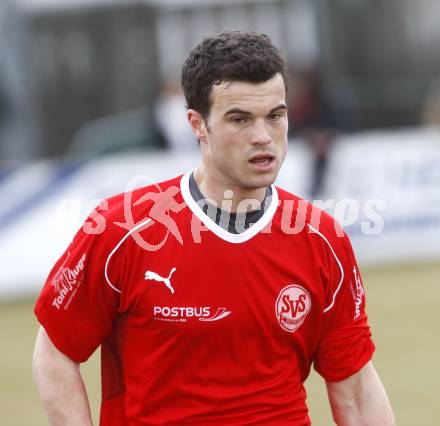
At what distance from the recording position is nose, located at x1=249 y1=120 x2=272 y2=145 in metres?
3.64

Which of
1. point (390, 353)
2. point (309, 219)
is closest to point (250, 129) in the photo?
point (309, 219)

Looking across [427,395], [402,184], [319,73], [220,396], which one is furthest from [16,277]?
[220,396]

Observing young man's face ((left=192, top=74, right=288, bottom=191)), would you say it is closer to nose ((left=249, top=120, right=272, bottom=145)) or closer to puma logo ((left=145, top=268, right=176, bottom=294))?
nose ((left=249, top=120, right=272, bottom=145))

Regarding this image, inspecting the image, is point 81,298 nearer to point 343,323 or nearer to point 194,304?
point 194,304

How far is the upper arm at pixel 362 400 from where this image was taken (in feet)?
13.1

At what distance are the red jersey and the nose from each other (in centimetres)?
34

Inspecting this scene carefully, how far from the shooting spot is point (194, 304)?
3.76 m

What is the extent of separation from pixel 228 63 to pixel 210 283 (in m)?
0.75

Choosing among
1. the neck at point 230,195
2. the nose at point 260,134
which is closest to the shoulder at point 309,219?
the neck at point 230,195

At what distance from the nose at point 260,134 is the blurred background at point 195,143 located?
13.6 feet

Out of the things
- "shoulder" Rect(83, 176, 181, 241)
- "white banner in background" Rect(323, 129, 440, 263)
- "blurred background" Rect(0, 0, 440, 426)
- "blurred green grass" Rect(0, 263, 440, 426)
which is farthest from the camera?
"white banner in background" Rect(323, 129, 440, 263)

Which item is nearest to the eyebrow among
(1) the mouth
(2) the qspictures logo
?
(1) the mouth

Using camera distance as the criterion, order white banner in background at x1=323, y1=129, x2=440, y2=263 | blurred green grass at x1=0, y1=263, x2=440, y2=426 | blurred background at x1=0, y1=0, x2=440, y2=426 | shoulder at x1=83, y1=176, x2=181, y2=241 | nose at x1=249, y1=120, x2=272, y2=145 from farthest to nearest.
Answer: white banner in background at x1=323, y1=129, x2=440, y2=263 < blurred background at x1=0, y1=0, x2=440, y2=426 < blurred green grass at x1=0, y1=263, x2=440, y2=426 < shoulder at x1=83, y1=176, x2=181, y2=241 < nose at x1=249, y1=120, x2=272, y2=145

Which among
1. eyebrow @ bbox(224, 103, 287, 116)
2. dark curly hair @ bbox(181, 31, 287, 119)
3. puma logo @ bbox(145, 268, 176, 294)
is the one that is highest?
dark curly hair @ bbox(181, 31, 287, 119)
